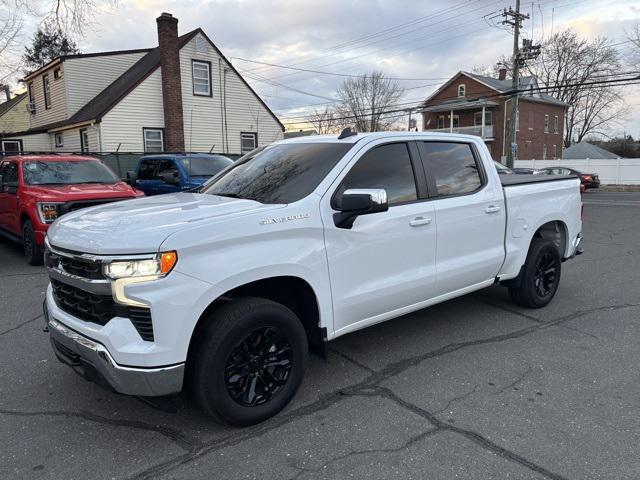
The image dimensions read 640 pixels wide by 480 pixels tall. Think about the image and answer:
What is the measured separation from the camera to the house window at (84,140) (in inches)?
846

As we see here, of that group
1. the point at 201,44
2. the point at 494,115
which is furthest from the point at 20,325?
the point at 494,115

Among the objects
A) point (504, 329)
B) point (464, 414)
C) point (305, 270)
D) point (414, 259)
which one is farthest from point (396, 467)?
→ point (504, 329)

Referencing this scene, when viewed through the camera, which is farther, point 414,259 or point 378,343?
point 378,343

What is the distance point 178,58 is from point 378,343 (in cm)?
2008

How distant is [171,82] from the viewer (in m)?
21.5

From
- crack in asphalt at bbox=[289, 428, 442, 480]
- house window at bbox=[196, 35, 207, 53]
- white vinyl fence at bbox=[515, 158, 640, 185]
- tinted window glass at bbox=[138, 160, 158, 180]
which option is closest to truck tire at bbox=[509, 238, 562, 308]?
crack in asphalt at bbox=[289, 428, 442, 480]

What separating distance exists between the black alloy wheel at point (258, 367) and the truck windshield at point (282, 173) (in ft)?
3.16

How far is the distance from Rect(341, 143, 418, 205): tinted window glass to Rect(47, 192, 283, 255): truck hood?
784 millimetres

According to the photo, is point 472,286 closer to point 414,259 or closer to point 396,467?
point 414,259

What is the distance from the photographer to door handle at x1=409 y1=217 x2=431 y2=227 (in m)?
3.95

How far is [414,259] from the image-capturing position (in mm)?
4016

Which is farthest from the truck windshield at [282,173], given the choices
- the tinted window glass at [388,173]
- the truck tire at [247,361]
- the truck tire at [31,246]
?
the truck tire at [31,246]

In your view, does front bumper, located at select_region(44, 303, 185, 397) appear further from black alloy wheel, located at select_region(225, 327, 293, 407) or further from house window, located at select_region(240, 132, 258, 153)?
house window, located at select_region(240, 132, 258, 153)

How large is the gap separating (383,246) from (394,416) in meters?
1.20
